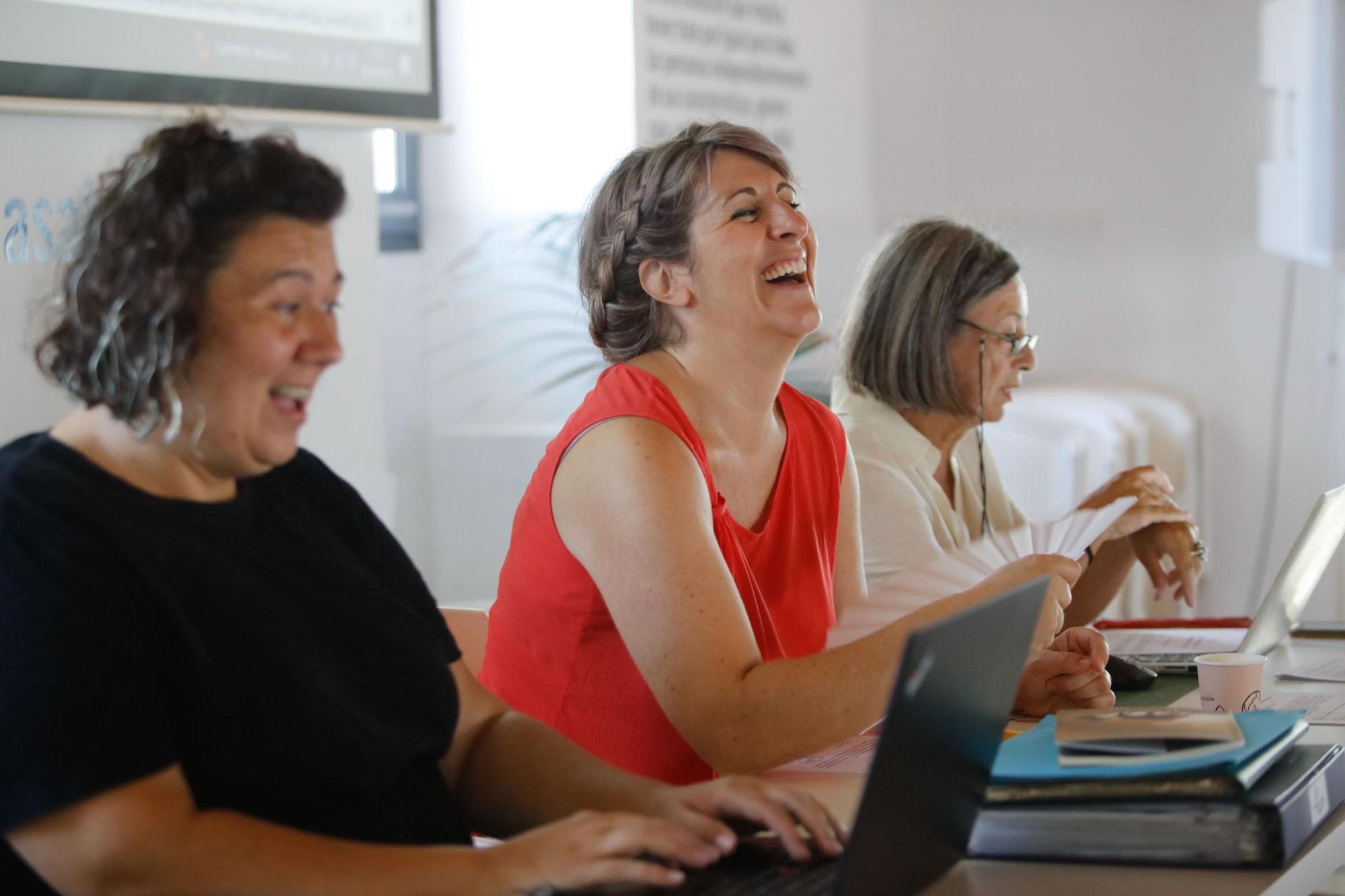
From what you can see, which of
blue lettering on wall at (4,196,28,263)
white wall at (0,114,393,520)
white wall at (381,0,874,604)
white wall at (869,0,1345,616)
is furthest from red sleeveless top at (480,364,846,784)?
white wall at (869,0,1345,616)

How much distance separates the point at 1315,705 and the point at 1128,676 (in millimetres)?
209

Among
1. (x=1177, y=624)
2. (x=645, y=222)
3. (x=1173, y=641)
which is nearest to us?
(x=645, y=222)

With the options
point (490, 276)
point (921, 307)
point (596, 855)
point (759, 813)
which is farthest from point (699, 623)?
point (490, 276)

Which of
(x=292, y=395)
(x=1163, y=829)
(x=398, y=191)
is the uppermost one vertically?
(x=398, y=191)

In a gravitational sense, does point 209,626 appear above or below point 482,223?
below

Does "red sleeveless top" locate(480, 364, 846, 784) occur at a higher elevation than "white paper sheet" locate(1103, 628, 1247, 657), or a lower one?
higher

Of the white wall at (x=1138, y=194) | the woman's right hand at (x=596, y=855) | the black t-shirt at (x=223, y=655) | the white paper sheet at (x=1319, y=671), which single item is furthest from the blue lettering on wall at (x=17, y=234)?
the white wall at (x=1138, y=194)

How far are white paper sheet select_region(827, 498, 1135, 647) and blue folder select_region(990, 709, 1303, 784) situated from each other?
1.20ft

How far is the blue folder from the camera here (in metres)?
1.18

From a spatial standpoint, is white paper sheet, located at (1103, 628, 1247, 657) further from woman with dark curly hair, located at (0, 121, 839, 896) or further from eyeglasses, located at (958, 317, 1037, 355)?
woman with dark curly hair, located at (0, 121, 839, 896)

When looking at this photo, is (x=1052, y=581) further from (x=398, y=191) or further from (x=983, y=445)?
(x=398, y=191)

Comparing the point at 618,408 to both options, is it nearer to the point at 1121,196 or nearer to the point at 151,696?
the point at 151,696

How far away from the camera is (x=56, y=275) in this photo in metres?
1.19

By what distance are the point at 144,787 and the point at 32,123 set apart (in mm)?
1427
